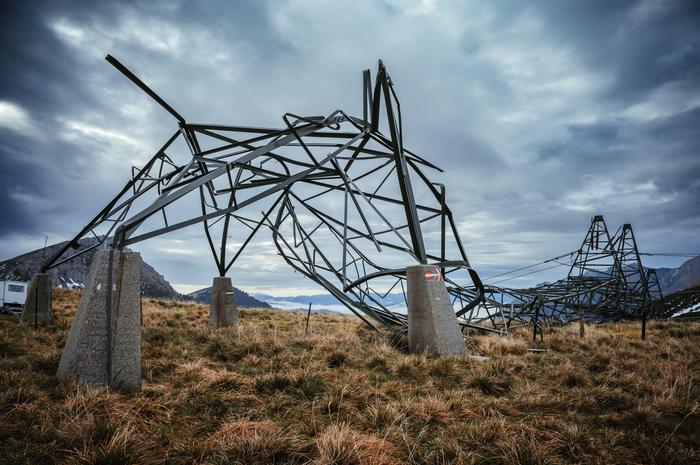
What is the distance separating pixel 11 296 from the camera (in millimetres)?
15672

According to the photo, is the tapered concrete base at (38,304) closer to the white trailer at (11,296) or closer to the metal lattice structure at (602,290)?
the white trailer at (11,296)

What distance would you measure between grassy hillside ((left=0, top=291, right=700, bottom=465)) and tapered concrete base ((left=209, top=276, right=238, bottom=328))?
13.1ft

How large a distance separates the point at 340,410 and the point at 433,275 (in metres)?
4.74

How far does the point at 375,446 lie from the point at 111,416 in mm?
3262

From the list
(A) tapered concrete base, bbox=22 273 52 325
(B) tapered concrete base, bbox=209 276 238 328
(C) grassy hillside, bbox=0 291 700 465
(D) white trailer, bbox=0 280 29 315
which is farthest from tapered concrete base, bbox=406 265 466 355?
(D) white trailer, bbox=0 280 29 315

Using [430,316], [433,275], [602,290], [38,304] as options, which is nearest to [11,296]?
[38,304]

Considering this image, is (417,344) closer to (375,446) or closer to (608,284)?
(375,446)

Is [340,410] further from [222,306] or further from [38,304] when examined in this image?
[38,304]

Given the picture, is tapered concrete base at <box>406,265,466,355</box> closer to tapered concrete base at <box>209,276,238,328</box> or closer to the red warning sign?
the red warning sign

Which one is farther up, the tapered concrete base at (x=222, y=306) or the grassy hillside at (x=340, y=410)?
the tapered concrete base at (x=222, y=306)

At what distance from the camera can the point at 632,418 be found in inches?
210

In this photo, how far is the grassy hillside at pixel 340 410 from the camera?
146 inches

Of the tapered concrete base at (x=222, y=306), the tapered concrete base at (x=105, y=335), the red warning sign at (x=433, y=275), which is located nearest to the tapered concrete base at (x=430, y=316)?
the red warning sign at (x=433, y=275)

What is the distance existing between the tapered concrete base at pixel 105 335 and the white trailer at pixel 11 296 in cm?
1377
